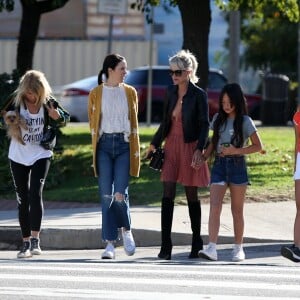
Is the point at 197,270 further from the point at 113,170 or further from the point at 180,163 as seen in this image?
the point at 113,170

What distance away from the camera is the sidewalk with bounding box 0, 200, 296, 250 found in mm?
11594

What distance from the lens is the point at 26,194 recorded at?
10695 mm

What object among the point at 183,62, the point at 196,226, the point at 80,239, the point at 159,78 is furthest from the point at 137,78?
the point at 183,62

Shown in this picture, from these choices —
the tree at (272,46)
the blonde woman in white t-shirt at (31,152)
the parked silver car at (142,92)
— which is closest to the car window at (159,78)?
the parked silver car at (142,92)

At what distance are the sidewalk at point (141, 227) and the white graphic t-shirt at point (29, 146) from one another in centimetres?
129

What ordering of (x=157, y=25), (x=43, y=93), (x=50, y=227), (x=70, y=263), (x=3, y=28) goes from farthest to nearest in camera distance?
1. (x=157, y=25)
2. (x=3, y=28)
3. (x=50, y=227)
4. (x=43, y=93)
5. (x=70, y=263)

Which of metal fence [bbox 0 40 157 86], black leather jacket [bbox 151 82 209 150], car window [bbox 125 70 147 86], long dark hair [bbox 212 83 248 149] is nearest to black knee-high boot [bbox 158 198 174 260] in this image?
black leather jacket [bbox 151 82 209 150]

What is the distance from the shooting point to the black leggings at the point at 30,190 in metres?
10.6

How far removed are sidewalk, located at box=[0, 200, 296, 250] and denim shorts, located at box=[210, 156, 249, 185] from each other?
147 centimetres

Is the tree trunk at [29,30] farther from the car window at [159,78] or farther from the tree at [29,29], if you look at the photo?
the car window at [159,78]

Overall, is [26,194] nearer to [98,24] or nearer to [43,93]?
[43,93]

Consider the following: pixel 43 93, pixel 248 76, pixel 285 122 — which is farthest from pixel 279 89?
pixel 43 93

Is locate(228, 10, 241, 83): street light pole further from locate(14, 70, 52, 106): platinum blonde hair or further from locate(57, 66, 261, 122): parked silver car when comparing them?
locate(14, 70, 52, 106): platinum blonde hair

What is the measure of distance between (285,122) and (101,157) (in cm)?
1852
